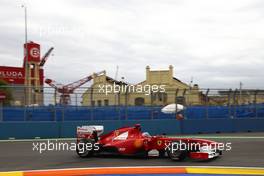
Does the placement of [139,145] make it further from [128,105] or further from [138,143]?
[128,105]

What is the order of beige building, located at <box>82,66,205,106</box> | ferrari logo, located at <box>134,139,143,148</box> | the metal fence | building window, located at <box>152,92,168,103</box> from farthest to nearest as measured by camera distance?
building window, located at <box>152,92,168,103</box> → beige building, located at <box>82,66,205,106</box> → the metal fence → ferrari logo, located at <box>134,139,143,148</box>

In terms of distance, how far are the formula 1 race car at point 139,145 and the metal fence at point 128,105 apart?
8329 mm

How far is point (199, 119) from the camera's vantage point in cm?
2323

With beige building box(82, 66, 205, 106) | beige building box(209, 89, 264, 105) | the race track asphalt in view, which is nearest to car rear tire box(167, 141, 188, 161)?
the race track asphalt

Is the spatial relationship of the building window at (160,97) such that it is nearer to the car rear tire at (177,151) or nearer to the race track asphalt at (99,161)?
the race track asphalt at (99,161)

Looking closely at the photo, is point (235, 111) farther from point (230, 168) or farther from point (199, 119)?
point (230, 168)

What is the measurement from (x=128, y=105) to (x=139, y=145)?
1105cm

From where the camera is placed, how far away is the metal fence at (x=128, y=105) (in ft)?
67.1

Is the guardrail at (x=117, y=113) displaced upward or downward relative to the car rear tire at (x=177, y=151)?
upward

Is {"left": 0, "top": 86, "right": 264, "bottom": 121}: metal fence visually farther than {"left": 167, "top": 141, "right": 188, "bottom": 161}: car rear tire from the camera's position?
Yes

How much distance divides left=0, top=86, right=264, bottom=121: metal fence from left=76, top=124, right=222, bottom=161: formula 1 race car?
8.33 m

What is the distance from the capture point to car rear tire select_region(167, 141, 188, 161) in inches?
418

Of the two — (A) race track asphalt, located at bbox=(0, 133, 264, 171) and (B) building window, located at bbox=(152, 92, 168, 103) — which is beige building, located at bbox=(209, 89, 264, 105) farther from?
(A) race track asphalt, located at bbox=(0, 133, 264, 171)

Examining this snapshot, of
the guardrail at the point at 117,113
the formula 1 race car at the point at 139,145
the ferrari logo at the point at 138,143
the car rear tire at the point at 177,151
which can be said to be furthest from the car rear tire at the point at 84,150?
the guardrail at the point at 117,113
